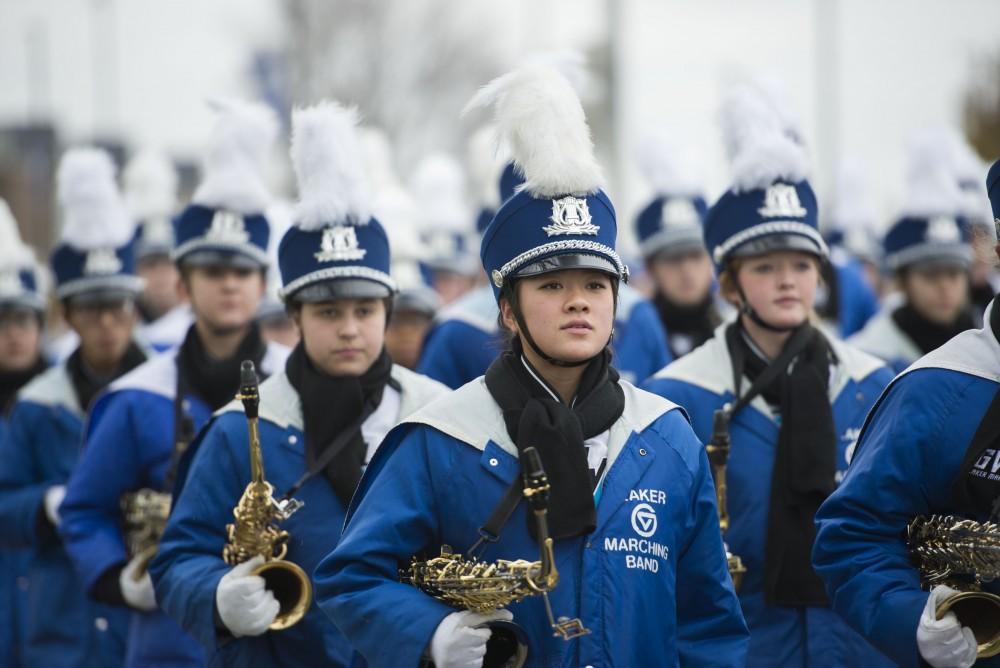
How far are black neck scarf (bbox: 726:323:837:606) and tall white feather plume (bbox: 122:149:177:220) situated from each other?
9.75m

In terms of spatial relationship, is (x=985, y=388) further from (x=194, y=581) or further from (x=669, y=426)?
(x=194, y=581)

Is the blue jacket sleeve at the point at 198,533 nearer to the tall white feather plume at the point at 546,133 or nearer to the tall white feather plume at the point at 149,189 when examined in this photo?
the tall white feather plume at the point at 546,133

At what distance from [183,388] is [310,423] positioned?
1459 mm

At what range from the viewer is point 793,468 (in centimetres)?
593

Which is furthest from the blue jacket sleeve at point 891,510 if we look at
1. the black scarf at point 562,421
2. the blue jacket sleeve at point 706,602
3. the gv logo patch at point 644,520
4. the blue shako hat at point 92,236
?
the blue shako hat at point 92,236

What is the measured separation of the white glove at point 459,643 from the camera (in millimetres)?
4199

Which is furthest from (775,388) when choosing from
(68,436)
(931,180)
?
(68,436)

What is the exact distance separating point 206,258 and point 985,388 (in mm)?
4229

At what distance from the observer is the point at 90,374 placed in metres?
8.86

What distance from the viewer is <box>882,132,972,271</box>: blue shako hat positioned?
909 cm

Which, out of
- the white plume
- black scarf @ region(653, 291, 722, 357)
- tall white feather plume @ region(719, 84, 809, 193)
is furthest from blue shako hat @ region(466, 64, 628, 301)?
the white plume

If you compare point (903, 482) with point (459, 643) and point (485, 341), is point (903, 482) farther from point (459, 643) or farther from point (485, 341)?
point (485, 341)

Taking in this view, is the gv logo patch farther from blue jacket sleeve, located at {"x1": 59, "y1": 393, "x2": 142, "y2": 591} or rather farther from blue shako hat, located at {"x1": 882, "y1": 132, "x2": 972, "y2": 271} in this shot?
blue shako hat, located at {"x1": 882, "y1": 132, "x2": 972, "y2": 271}

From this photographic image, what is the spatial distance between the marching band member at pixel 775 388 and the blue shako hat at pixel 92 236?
3.94 m
